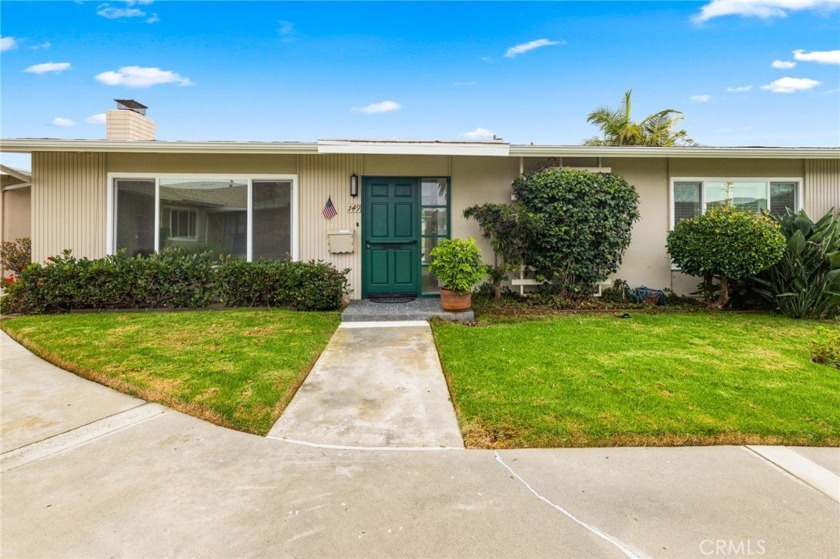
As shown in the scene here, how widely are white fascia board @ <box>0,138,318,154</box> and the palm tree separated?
17.1 meters

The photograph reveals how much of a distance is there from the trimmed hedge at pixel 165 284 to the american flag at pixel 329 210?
99cm

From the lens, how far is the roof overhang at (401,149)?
6.45 metres

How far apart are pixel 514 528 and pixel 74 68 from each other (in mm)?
13702

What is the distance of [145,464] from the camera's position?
2.36 m

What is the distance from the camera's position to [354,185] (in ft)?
24.1

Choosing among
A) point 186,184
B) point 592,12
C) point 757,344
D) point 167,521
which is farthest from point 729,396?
point 592,12

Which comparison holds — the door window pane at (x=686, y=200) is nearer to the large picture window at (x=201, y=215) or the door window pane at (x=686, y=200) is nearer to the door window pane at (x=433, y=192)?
the door window pane at (x=433, y=192)

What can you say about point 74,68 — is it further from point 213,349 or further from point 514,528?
point 514,528

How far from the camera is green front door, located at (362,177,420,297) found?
7.45 meters

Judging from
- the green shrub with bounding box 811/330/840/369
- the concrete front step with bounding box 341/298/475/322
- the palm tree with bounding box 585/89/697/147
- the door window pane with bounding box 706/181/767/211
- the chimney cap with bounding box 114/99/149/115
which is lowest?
the green shrub with bounding box 811/330/840/369

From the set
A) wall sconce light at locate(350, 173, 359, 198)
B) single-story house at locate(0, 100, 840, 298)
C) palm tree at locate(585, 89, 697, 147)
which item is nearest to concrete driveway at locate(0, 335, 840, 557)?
single-story house at locate(0, 100, 840, 298)

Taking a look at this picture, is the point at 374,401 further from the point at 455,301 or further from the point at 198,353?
the point at 455,301

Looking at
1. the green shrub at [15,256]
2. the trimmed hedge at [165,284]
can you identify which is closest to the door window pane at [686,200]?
the trimmed hedge at [165,284]

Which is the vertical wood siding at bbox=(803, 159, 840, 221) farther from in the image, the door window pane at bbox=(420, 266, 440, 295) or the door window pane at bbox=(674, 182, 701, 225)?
the door window pane at bbox=(420, 266, 440, 295)
